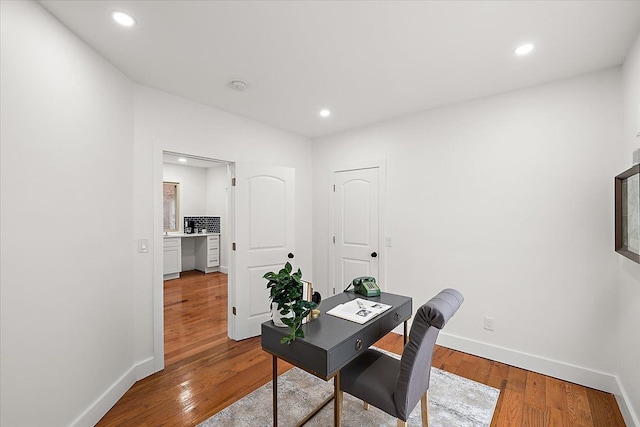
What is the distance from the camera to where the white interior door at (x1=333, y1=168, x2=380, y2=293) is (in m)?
3.64

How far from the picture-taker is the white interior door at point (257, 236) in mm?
3318

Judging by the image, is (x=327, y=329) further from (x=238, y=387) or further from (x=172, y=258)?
(x=172, y=258)

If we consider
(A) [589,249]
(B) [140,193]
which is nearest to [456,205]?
(A) [589,249]

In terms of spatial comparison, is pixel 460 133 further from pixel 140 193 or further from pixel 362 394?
pixel 140 193

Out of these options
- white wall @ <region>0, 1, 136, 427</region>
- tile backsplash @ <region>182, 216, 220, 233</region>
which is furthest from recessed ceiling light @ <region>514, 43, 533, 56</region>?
tile backsplash @ <region>182, 216, 220, 233</region>

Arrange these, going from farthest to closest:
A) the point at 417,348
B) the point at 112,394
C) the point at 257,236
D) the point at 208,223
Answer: the point at 208,223 → the point at 257,236 → the point at 112,394 → the point at 417,348

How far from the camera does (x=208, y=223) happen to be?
7.06m

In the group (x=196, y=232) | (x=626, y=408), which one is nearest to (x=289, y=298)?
(x=626, y=408)

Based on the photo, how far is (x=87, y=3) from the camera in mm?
1568

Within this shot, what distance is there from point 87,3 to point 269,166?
2.19 metres

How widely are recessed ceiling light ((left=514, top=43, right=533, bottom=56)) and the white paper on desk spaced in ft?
6.56

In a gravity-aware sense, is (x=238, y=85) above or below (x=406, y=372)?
above

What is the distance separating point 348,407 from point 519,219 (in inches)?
86.2

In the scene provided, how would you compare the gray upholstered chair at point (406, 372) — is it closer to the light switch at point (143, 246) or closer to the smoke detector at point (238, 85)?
the light switch at point (143, 246)
